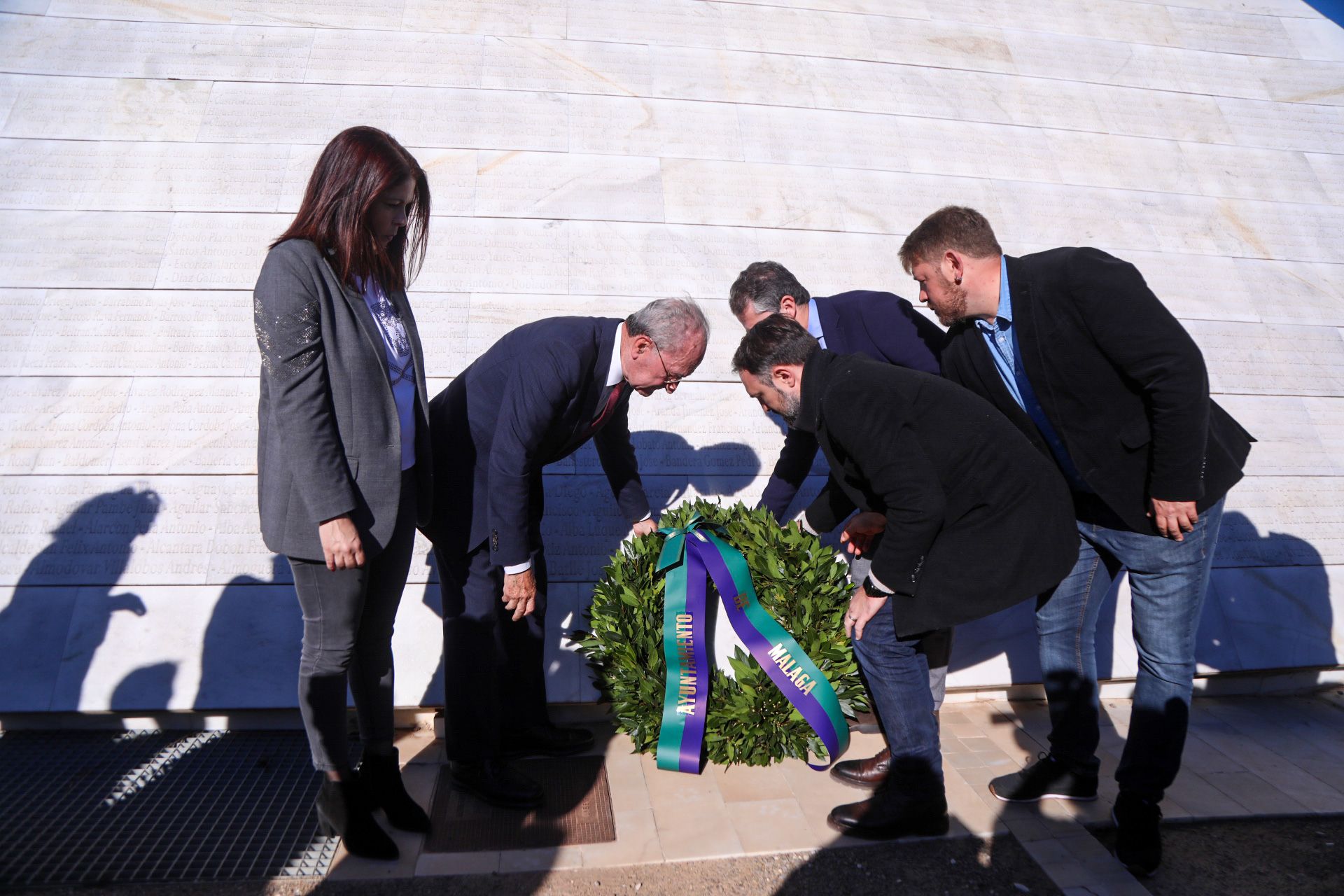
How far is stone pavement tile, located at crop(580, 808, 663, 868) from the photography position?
113 inches

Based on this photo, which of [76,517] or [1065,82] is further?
[1065,82]

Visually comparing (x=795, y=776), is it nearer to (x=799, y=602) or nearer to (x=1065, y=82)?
(x=799, y=602)

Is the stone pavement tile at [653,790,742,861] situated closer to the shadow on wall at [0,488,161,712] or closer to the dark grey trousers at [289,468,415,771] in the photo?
the dark grey trousers at [289,468,415,771]

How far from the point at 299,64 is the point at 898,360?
4.63 metres

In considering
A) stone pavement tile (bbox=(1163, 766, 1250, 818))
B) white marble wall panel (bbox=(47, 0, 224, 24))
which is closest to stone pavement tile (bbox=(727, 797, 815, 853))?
stone pavement tile (bbox=(1163, 766, 1250, 818))

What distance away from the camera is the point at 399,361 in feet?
9.00

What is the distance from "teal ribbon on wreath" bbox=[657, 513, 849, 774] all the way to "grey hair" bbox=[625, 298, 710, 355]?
31.2 inches

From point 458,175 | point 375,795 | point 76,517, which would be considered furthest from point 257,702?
point 458,175

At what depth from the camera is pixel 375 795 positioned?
2.97 metres

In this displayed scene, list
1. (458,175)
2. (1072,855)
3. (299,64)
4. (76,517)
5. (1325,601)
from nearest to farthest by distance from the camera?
(1072,855) → (76,517) → (1325,601) → (458,175) → (299,64)

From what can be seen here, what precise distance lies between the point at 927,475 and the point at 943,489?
0.45 feet

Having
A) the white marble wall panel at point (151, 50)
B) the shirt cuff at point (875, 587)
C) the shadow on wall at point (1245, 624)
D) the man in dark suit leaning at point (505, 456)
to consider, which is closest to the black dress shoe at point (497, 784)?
the man in dark suit leaning at point (505, 456)

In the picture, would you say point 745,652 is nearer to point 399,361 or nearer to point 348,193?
point 399,361

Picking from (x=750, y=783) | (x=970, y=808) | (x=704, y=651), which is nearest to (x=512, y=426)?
(x=704, y=651)
